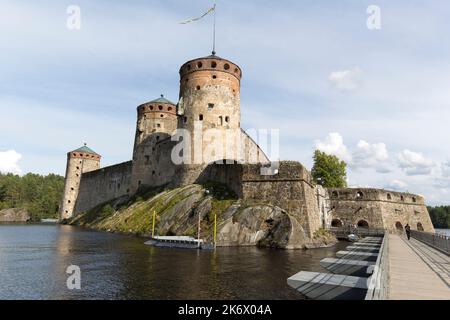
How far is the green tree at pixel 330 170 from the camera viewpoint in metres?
56.0

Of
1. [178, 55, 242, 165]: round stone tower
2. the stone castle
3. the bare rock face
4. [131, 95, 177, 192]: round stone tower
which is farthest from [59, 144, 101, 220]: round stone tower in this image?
[178, 55, 242, 165]: round stone tower

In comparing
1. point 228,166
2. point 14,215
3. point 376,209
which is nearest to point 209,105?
point 228,166

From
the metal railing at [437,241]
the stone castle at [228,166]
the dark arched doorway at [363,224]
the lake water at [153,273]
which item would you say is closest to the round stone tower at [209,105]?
the stone castle at [228,166]

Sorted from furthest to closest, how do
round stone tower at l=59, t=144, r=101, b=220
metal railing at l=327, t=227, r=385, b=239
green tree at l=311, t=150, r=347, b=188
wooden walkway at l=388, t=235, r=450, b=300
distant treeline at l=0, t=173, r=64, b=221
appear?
distant treeline at l=0, t=173, r=64, b=221 < round stone tower at l=59, t=144, r=101, b=220 < green tree at l=311, t=150, r=347, b=188 < metal railing at l=327, t=227, r=385, b=239 < wooden walkway at l=388, t=235, r=450, b=300

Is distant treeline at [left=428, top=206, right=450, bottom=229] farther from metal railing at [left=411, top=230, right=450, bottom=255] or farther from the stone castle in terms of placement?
metal railing at [left=411, top=230, right=450, bottom=255]

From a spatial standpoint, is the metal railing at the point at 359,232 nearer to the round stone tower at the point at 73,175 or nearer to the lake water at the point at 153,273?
the lake water at the point at 153,273

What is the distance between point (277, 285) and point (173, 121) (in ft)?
141

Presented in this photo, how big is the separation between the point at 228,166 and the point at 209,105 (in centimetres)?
917

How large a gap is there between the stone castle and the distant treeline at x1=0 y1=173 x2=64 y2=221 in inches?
1736

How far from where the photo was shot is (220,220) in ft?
94.7

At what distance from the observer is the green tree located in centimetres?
5603
